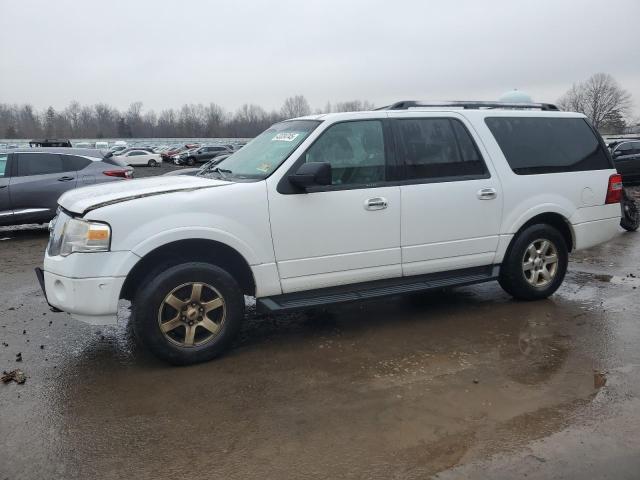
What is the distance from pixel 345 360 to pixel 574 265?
473 cm

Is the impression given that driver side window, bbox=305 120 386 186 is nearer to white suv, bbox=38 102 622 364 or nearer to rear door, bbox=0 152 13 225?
white suv, bbox=38 102 622 364

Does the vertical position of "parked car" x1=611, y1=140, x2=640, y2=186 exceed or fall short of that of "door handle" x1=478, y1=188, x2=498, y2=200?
it falls short

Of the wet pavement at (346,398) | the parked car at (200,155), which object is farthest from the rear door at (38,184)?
the parked car at (200,155)

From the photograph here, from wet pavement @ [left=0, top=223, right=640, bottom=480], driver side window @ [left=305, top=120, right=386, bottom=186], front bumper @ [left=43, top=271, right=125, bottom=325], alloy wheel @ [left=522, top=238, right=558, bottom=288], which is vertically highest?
driver side window @ [left=305, top=120, right=386, bottom=186]

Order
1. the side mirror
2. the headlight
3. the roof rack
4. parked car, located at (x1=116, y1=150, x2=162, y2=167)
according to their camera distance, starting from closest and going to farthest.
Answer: the headlight
the side mirror
the roof rack
parked car, located at (x1=116, y1=150, x2=162, y2=167)

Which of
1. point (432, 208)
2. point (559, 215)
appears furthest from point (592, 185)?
point (432, 208)

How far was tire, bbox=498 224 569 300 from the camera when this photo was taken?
5656 millimetres

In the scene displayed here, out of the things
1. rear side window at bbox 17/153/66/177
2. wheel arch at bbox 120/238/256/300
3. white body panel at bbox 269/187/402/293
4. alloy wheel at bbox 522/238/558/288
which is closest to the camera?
wheel arch at bbox 120/238/256/300

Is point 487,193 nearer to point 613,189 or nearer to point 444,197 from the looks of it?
point 444,197

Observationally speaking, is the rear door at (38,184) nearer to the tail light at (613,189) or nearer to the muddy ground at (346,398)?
the muddy ground at (346,398)

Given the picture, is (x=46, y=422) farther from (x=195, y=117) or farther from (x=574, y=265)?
(x=195, y=117)

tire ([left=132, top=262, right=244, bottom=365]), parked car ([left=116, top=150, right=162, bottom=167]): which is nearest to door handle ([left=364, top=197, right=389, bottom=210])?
tire ([left=132, top=262, right=244, bottom=365])

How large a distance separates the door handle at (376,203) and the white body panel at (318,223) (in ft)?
0.09

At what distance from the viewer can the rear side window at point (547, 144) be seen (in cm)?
562
